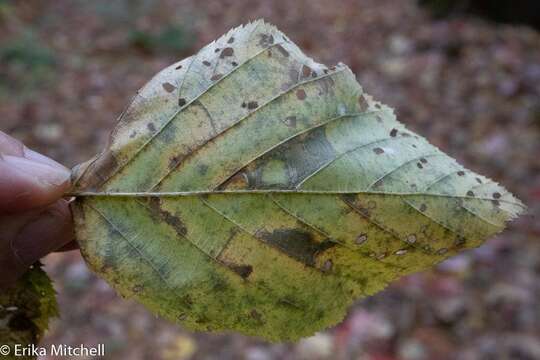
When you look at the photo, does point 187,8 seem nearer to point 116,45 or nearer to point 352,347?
point 116,45

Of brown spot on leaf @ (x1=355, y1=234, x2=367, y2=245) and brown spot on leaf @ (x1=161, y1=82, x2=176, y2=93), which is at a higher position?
brown spot on leaf @ (x1=161, y1=82, x2=176, y2=93)

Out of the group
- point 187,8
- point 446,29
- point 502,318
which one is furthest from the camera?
point 187,8

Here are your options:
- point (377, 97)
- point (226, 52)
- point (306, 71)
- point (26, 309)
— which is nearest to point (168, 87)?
point (226, 52)

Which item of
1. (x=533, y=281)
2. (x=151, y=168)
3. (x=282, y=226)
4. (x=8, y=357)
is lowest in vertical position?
(x=8, y=357)

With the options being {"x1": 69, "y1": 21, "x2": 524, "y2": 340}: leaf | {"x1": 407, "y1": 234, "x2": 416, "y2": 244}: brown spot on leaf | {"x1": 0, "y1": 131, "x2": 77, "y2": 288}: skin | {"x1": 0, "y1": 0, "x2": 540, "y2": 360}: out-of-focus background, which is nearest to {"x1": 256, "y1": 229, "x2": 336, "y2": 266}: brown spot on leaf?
{"x1": 69, "y1": 21, "x2": 524, "y2": 340}: leaf

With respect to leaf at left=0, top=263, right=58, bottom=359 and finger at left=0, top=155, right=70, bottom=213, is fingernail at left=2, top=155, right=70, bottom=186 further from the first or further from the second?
leaf at left=0, top=263, right=58, bottom=359

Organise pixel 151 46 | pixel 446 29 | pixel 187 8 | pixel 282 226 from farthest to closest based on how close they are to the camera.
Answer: pixel 187 8 → pixel 151 46 → pixel 446 29 → pixel 282 226

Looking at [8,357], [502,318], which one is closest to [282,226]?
[8,357]
